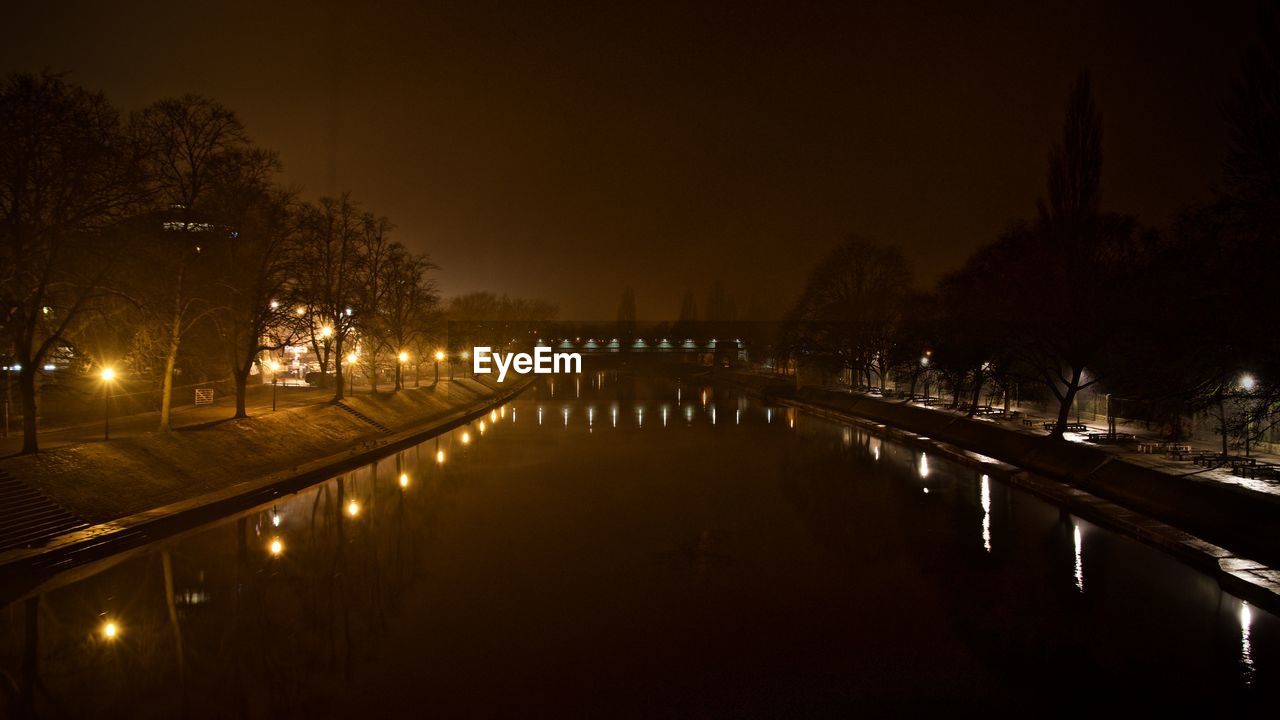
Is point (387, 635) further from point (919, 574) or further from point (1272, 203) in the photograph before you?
point (1272, 203)

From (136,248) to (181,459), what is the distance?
6642mm

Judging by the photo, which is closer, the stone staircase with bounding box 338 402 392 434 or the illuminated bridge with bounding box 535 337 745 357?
the stone staircase with bounding box 338 402 392 434

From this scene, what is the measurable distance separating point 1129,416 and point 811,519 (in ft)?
53.2

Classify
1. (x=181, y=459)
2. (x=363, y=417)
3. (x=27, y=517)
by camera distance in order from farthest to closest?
1. (x=363, y=417)
2. (x=181, y=459)
3. (x=27, y=517)

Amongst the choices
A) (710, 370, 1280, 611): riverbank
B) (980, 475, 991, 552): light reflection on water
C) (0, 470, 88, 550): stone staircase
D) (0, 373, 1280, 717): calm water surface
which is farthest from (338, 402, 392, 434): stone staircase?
(980, 475, 991, 552): light reflection on water

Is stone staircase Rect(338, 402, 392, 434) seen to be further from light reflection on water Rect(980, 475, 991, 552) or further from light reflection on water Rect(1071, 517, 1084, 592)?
light reflection on water Rect(1071, 517, 1084, 592)

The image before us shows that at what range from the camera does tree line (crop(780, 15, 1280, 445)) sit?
16625 millimetres

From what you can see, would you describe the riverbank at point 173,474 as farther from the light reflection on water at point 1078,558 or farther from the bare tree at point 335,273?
the light reflection on water at point 1078,558

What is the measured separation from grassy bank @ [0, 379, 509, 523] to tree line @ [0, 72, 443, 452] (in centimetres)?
126

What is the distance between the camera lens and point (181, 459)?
23250mm

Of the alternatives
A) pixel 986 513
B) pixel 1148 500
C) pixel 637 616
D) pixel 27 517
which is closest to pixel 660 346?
pixel 986 513

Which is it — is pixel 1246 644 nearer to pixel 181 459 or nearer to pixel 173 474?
pixel 173 474

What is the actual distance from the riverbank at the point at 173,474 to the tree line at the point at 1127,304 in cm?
2574

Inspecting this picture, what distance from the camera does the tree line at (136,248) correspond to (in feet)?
61.1
